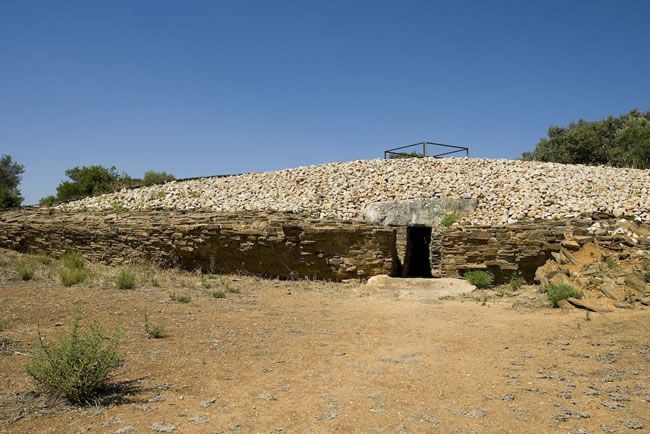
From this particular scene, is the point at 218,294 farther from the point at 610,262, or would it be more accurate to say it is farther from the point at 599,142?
the point at 599,142

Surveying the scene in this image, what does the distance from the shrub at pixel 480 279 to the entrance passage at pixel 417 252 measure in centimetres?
293

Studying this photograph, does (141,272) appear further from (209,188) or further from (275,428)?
(275,428)

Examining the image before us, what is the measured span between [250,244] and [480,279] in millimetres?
6836

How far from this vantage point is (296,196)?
54.6 feet

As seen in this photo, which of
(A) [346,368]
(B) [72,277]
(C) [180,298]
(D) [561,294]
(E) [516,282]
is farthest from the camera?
(E) [516,282]

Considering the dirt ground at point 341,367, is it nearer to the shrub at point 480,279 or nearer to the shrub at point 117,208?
the shrub at point 480,279

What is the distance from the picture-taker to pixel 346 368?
5895 millimetres

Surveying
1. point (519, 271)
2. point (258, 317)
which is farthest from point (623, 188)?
point (258, 317)

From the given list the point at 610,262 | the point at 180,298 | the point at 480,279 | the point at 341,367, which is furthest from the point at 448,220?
the point at 341,367

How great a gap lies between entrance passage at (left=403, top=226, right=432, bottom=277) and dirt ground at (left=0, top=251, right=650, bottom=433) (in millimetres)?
5267

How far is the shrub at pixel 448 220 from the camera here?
45.3 ft

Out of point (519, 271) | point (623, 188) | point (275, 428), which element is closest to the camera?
point (275, 428)

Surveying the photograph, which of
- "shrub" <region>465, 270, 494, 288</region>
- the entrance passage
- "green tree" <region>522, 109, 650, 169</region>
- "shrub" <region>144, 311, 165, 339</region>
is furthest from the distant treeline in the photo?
"shrub" <region>144, 311, 165, 339</region>

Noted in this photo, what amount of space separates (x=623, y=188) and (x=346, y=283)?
9.68 metres
